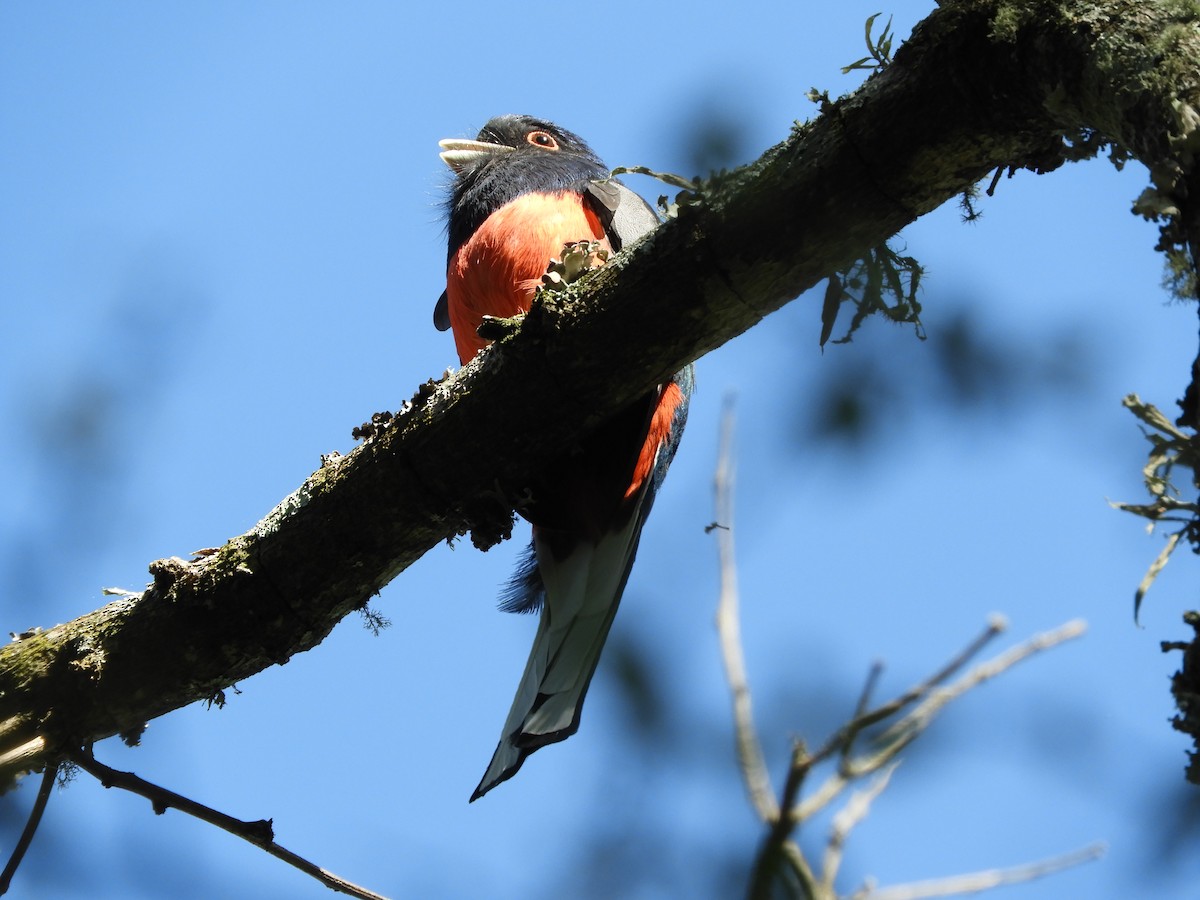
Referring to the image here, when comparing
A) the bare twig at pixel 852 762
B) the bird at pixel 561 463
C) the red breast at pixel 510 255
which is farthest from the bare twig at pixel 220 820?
the red breast at pixel 510 255

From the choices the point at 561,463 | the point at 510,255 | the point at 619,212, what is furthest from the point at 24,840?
the point at 619,212

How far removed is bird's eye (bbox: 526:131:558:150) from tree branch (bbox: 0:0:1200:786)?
244 cm

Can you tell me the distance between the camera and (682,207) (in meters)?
2.42

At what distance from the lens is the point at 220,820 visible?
2.52 meters

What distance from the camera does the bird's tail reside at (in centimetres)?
305

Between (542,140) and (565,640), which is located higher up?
(542,140)

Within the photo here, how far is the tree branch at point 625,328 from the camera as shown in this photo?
1.94 meters

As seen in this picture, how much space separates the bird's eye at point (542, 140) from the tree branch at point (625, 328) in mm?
2440

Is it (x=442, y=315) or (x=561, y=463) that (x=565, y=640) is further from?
(x=442, y=315)

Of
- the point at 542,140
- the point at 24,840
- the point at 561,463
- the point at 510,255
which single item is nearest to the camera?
the point at 24,840

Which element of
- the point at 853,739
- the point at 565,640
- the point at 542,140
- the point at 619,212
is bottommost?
the point at 853,739

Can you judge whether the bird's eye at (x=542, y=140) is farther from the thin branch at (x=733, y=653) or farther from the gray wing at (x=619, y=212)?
the thin branch at (x=733, y=653)

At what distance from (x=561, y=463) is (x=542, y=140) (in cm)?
236

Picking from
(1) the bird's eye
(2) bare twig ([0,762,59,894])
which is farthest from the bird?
(2) bare twig ([0,762,59,894])
